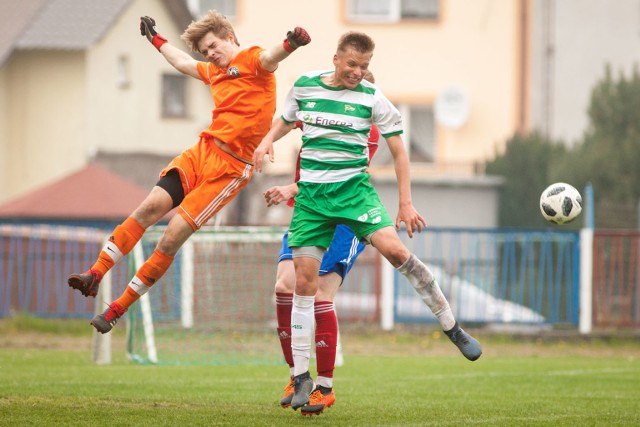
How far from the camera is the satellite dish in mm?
33281

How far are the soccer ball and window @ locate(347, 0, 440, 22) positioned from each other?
24610mm

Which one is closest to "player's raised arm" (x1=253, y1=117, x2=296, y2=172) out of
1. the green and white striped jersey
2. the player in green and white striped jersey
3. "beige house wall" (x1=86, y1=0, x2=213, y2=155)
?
the player in green and white striped jersey

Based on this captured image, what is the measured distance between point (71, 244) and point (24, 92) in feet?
45.2

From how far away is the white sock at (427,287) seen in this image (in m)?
8.45

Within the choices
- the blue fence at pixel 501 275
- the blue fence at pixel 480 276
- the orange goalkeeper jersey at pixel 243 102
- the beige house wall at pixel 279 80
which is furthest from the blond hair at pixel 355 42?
the beige house wall at pixel 279 80

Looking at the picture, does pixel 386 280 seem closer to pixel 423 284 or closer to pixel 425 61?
pixel 423 284

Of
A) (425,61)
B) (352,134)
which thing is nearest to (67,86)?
(425,61)

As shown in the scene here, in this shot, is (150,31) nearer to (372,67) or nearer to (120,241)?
(120,241)

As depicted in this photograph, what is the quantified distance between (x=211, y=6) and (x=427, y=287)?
27484mm

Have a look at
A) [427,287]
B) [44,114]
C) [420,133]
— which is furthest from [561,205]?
[44,114]

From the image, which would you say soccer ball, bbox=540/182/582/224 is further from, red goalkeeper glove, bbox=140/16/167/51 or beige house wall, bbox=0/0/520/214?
beige house wall, bbox=0/0/520/214

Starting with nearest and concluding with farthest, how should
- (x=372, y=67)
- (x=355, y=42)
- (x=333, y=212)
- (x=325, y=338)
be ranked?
(x=355, y=42)
(x=333, y=212)
(x=325, y=338)
(x=372, y=67)

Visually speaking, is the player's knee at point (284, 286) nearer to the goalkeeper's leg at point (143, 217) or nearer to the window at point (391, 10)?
the goalkeeper's leg at point (143, 217)

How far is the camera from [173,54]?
9.60m
